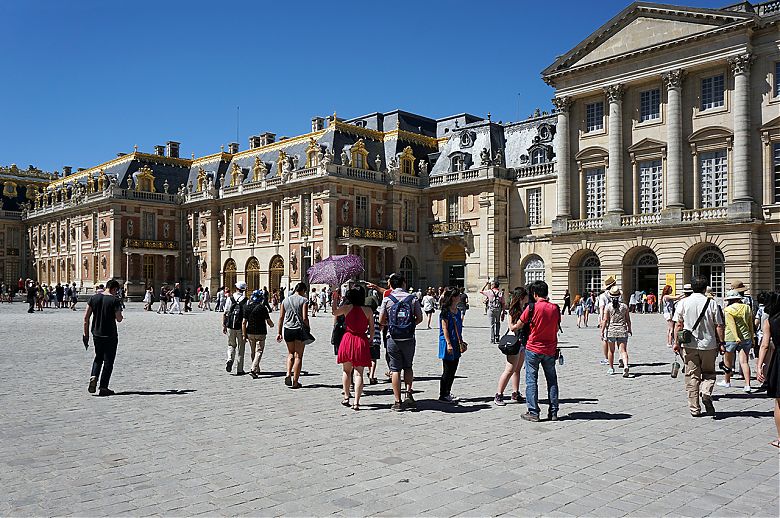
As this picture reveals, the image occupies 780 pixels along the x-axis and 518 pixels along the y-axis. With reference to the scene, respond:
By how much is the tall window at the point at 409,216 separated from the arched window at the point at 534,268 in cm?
904

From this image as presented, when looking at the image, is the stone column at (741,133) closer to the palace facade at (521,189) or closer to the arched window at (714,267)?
the palace facade at (521,189)

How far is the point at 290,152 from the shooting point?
51.7 metres

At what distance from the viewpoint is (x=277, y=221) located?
1993 inches

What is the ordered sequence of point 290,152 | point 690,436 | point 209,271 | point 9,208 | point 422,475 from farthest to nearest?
point 9,208
point 209,271
point 290,152
point 690,436
point 422,475

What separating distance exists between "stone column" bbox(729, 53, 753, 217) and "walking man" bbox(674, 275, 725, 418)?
27823mm

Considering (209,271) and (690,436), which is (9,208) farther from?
(690,436)

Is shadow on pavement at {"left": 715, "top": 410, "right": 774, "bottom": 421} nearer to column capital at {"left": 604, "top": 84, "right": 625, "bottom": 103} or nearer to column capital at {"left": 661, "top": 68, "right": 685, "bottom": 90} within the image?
column capital at {"left": 661, "top": 68, "right": 685, "bottom": 90}

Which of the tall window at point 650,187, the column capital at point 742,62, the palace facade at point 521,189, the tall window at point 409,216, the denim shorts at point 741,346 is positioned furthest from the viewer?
the tall window at point 409,216

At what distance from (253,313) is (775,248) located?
30438 mm

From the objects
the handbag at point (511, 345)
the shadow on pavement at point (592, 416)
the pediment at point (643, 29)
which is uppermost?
the pediment at point (643, 29)

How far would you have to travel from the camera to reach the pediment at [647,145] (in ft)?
124

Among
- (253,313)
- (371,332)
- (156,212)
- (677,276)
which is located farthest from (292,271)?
(371,332)

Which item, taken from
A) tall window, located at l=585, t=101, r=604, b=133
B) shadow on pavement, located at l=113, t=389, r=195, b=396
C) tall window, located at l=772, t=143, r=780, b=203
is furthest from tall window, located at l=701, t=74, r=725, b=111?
shadow on pavement, located at l=113, t=389, r=195, b=396

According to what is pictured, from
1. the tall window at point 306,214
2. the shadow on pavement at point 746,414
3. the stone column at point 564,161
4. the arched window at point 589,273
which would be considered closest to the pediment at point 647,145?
the stone column at point 564,161
